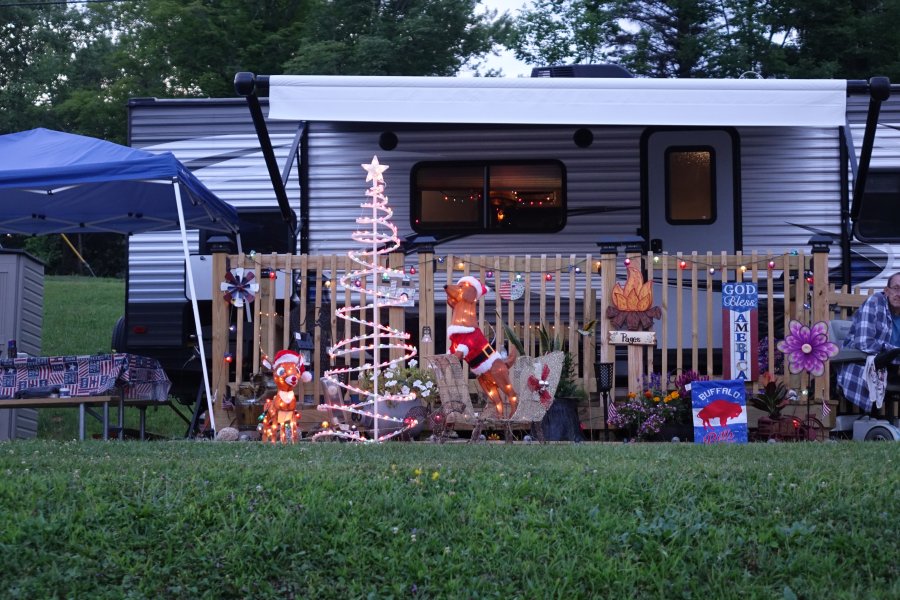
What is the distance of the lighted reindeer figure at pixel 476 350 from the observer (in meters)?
8.68

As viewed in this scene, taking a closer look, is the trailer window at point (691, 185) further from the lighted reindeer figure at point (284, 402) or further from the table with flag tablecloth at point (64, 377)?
the table with flag tablecloth at point (64, 377)

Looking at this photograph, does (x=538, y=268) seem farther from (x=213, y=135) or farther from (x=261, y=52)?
(x=261, y=52)

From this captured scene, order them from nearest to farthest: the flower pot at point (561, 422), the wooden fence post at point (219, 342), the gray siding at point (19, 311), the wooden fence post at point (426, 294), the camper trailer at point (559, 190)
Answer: the flower pot at point (561, 422)
the wooden fence post at point (219, 342)
the wooden fence post at point (426, 294)
the gray siding at point (19, 311)
the camper trailer at point (559, 190)

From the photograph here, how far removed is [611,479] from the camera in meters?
5.95

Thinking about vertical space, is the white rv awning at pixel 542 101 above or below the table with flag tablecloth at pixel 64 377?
above

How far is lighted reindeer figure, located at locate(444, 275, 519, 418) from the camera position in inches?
342

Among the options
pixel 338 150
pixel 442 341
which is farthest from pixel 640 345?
pixel 338 150

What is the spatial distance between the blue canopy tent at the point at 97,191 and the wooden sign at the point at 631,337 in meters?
3.42

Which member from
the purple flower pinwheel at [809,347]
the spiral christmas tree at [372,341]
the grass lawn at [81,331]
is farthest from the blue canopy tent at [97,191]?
the purple flower pinwheel at [809,347]

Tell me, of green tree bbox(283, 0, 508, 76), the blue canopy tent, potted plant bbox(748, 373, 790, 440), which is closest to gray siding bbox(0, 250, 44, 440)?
the blue canopy tent

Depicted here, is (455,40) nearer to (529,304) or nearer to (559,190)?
(559,190)

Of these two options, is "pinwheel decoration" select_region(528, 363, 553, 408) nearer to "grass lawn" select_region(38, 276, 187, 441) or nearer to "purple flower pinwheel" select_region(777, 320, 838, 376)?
"purple flower pinwheel" select_region(777, 320, 838, 376)

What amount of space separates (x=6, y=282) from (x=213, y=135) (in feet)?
8.52

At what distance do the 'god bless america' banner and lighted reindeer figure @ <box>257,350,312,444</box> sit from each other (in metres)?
3.58
